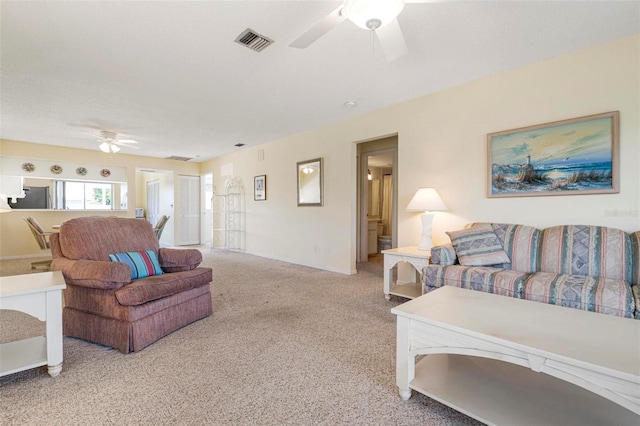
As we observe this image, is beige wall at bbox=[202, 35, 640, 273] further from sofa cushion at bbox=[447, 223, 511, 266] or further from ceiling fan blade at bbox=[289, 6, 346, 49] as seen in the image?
ceiling fan blade at bbox=[289, 6, 346, 49]

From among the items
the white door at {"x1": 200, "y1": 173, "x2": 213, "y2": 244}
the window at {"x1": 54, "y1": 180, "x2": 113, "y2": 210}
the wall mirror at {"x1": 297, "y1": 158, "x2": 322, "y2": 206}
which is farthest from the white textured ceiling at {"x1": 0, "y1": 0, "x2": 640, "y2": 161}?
the white door at {"x1": 200, "y1": 173, "x2": 213, "y2": 244}

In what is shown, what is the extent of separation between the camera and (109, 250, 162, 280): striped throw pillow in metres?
2.46

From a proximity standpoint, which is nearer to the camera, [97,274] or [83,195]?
[97,274]

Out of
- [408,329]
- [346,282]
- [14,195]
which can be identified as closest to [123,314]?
[408,329]

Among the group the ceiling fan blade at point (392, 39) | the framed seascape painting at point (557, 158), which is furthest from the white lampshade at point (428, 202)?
the ceiling fan blade at point (392, 39)

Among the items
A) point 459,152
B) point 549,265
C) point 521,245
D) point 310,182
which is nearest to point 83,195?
point 310,182

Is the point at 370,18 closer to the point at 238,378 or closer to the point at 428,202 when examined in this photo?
the point at 428,202

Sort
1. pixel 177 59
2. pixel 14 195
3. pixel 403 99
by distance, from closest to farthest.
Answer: pixel 177 59, pixel 403 99, pixel 14 195

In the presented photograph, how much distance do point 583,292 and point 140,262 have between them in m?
3.36

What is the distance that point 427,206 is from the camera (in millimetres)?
3154

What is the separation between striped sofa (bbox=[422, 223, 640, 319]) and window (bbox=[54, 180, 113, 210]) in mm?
7828

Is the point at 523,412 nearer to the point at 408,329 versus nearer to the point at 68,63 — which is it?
the point at 408,329

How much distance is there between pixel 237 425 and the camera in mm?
1356

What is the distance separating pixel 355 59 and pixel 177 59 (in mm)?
1646
